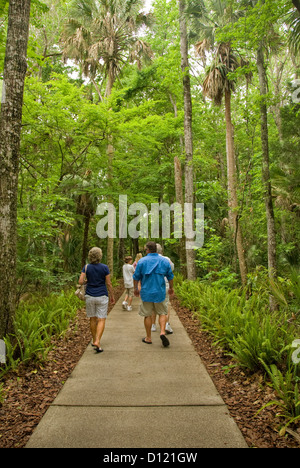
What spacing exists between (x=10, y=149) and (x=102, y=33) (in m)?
12.9

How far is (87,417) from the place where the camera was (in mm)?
3102

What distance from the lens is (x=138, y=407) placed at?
130 inches

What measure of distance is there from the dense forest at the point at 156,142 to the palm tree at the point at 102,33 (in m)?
0.06

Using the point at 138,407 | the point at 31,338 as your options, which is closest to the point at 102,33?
the point at 31,338

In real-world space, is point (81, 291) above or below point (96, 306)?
above

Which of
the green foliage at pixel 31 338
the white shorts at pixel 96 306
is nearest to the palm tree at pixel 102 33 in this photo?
the green foliage at pixel 31 338

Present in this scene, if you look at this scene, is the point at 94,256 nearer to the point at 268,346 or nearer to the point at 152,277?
the point at 152,277

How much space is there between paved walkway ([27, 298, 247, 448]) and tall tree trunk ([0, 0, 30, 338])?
1652 mm

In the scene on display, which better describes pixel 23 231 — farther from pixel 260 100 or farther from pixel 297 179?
pixel 297 179

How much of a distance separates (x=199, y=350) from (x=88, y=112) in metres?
8.22
